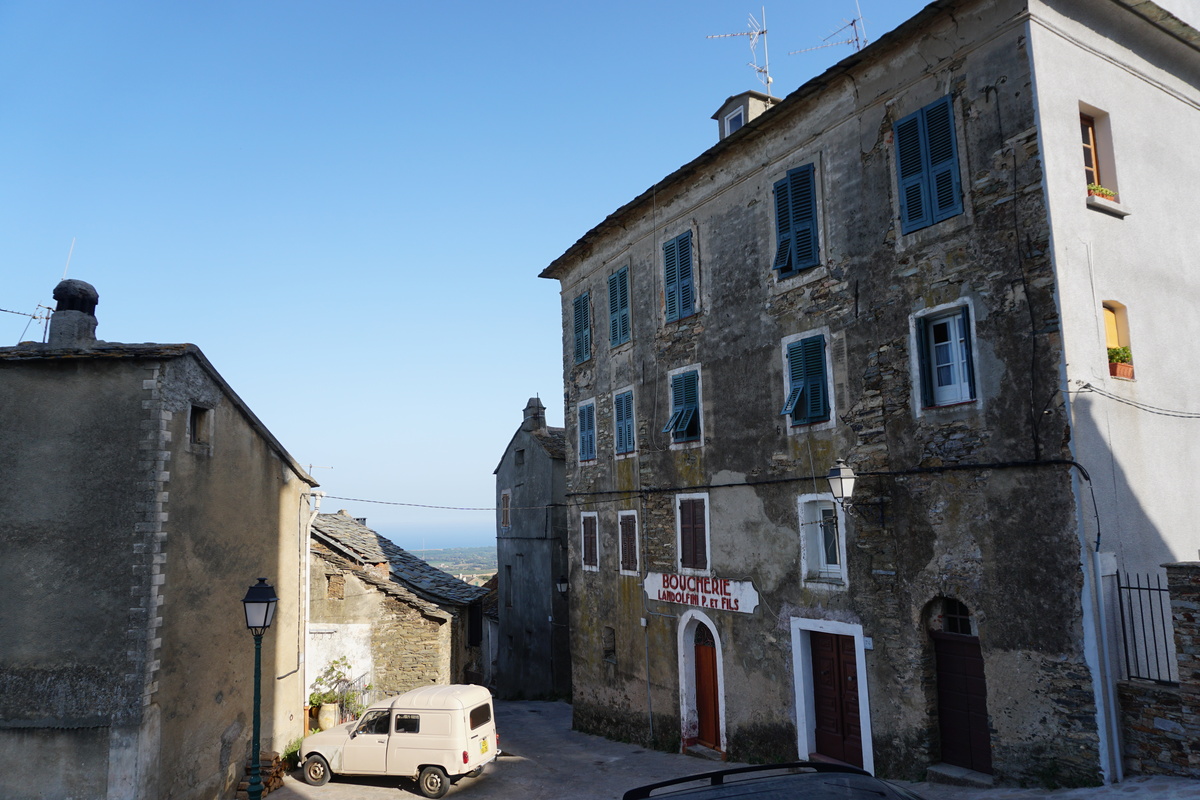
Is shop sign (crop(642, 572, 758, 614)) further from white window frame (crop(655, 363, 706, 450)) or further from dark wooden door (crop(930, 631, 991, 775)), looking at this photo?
dark wooden door (crop(930, 631, 991, 775))

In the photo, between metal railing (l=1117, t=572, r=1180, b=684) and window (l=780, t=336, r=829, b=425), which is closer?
metal railing (l=1117, t=572, r=1180, b=684)

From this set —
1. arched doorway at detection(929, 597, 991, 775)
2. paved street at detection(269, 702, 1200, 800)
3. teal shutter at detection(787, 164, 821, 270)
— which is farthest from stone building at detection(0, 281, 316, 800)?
arched doorway at detection(929, 597, 991, 775)

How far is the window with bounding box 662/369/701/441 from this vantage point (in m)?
17.3

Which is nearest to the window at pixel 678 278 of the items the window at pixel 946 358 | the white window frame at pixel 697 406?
the white window frame at pixel 697 406

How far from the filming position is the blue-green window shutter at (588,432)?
21594 mm

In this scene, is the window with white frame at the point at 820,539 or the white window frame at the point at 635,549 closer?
the window with white frame at the point at 820,539

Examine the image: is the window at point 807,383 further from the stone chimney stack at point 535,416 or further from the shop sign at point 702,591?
the stone chimney stack at point 535,416

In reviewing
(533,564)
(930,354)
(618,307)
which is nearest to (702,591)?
(930,354)

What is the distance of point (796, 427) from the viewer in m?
14.6

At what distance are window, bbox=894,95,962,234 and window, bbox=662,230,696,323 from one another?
5762 millimetres

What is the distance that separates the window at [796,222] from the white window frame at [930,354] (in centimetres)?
260

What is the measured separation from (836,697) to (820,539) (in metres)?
2.74


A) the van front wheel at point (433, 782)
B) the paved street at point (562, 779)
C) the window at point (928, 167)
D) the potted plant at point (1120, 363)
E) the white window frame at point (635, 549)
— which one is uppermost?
the window at point (928, 167)

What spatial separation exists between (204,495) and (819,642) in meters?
11.0
